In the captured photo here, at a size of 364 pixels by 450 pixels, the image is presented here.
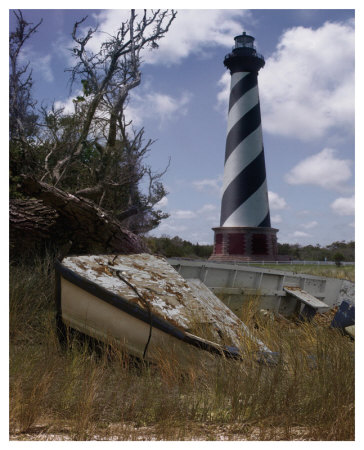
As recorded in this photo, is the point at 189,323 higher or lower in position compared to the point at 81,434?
higher

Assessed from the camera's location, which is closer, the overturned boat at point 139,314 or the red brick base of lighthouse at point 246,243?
the overturned boat at point 139,314

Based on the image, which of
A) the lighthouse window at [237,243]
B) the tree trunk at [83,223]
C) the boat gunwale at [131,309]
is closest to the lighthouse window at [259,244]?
the lighthouse window at [237,243]

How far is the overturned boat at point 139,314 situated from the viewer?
3566mm

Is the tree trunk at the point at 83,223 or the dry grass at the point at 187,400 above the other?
the tree trunk at the point at 83,223

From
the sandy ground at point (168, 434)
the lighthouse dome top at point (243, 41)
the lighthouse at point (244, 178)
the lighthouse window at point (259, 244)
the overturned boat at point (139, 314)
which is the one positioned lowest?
the sandy ground at point (168, 434)

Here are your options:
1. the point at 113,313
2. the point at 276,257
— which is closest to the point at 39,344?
the point at 113,313

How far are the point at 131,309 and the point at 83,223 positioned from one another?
8.04ft

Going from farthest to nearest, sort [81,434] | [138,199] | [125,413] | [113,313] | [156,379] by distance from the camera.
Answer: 1. [138,199]
2. [113,313]
3. [156,379]
4. [125,413]
5. [81,434]

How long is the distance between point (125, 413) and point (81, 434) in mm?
320

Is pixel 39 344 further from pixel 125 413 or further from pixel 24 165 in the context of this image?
pixel 24 165

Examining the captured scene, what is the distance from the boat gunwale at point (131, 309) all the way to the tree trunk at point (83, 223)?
6.10ft

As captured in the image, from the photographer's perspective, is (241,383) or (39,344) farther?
(39,344)

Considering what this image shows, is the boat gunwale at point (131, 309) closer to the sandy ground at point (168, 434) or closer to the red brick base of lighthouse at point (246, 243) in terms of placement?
the sandy ground at point (168, 434)

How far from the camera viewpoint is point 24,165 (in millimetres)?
8031
